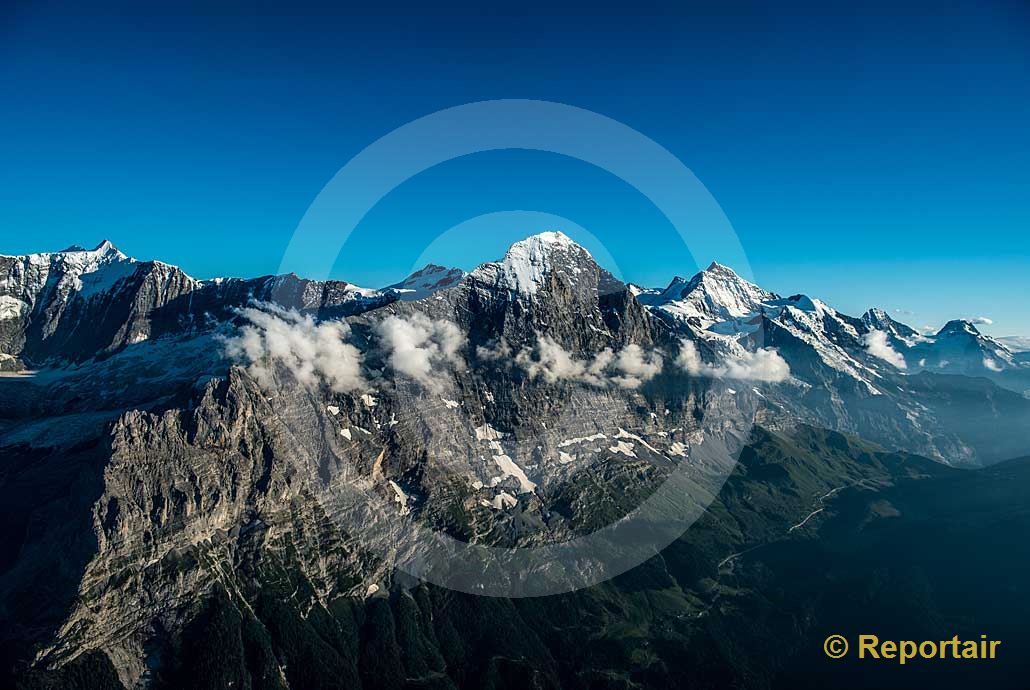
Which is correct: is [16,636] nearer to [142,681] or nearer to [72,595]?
[72,595]

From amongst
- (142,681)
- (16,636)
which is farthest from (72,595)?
(142,681)

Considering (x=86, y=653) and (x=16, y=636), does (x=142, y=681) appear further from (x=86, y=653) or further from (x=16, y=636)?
(x=16, y=636)

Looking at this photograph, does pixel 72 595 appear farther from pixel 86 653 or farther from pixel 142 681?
pixel 142 681

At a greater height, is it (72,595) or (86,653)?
(72,595)

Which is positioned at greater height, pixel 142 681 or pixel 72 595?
pixel 72 595
